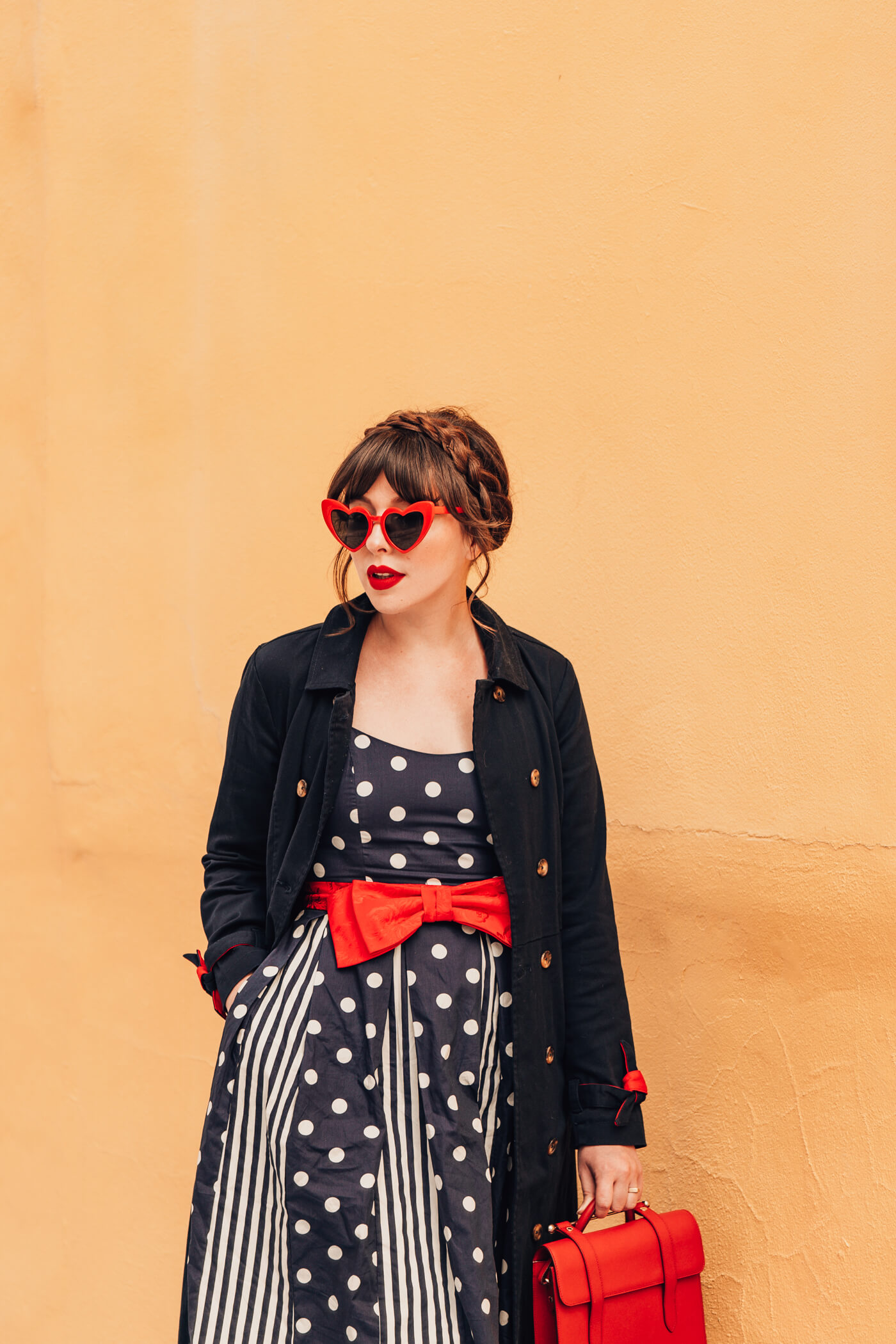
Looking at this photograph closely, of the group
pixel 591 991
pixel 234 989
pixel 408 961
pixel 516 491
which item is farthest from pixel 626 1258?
pixel 516 491

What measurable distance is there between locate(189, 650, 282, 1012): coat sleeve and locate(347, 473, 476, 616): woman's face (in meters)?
0.32

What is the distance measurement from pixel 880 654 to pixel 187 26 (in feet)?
7.98

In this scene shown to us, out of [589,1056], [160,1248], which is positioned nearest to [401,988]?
[589,1056]

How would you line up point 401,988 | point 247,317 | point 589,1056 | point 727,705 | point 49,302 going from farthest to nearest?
1. point 49,302
2. point 247,317
3. point 727,705
4. point 589,1056
5. point 401,988

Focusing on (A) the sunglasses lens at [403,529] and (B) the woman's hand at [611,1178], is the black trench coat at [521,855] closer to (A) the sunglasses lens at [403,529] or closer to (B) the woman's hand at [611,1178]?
(B) the woman's hand at [611,1178]

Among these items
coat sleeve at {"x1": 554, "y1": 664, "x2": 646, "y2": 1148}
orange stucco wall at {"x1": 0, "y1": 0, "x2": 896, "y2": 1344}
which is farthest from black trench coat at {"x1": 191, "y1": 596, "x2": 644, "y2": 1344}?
orange stucco wall at {"x1": 0, "y1": 0, "x2": 896, "y2": 1344}

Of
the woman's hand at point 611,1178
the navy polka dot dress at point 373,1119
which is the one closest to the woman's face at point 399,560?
the navy polka dot dress at point 373,1119

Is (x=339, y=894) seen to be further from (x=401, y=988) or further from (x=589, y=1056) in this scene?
(x=589, y=1056)

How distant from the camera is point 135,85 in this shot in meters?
3.24

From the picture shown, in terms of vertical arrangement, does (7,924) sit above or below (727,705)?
below

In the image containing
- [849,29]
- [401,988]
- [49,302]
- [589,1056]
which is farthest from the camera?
[49,302]

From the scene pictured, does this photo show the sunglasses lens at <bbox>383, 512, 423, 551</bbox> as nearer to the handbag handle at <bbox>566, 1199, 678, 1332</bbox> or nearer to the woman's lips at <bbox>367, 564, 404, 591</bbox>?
the woman's lips at <bbox>367, 564, 404, 591</bbox>

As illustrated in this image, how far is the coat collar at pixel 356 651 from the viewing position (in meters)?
2.08

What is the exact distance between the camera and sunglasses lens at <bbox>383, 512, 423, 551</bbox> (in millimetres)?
1925
